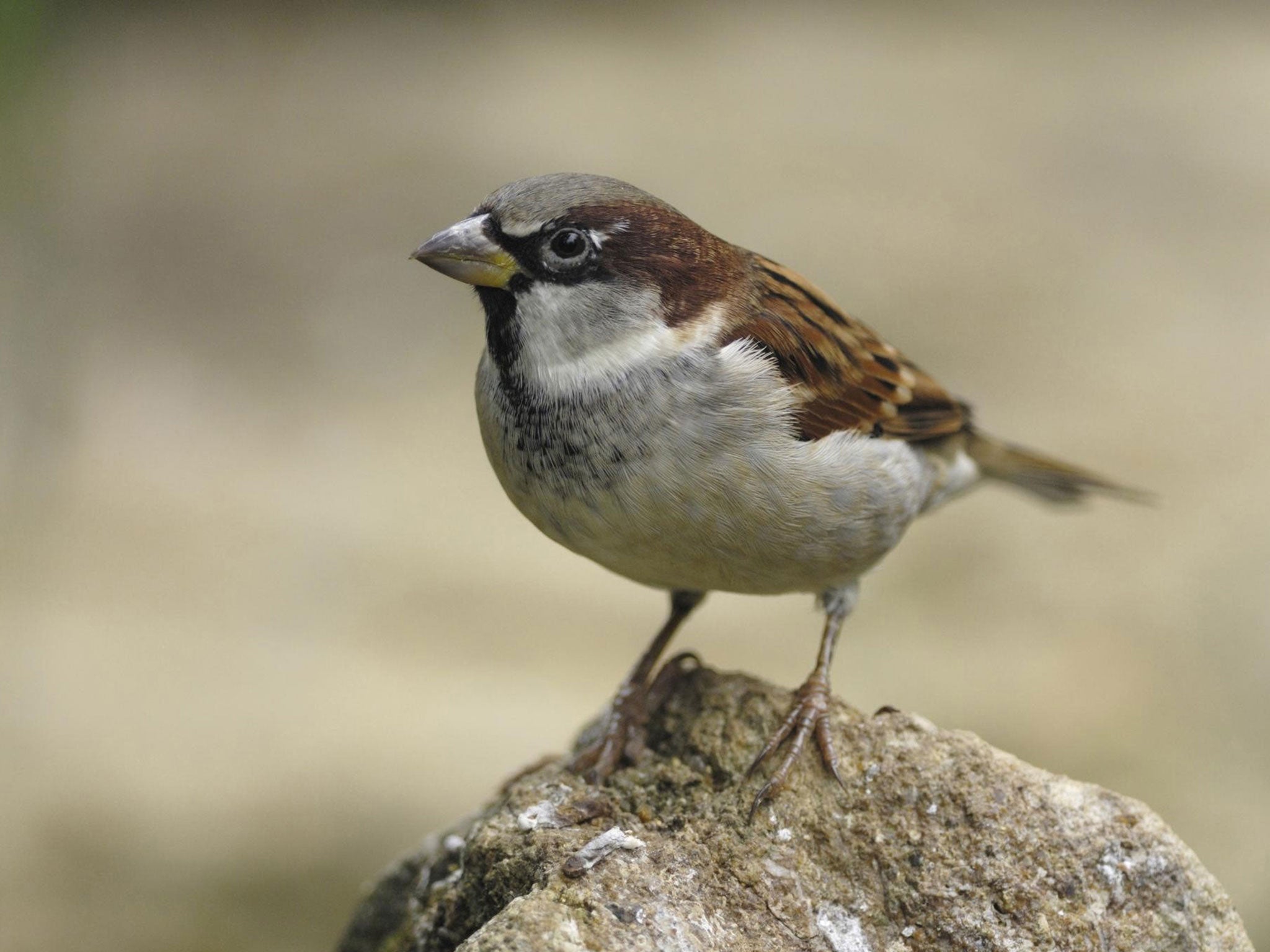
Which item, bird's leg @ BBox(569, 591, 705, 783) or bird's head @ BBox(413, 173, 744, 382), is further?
bird's leg @ BBox(569, 591, 705, 783)

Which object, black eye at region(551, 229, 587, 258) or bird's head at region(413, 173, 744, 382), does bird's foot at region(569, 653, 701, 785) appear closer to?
bird's head at region(413, 173, 744, 382)

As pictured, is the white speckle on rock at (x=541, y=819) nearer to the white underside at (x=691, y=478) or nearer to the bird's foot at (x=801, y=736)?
the bird's foot at (x=801, y=736)

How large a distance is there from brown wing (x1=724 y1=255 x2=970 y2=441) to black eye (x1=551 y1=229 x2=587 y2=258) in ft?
1.45

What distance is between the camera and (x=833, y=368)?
365 cm

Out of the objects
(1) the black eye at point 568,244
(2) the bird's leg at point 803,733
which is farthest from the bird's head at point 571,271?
(2) the bird's leg at point 803,733

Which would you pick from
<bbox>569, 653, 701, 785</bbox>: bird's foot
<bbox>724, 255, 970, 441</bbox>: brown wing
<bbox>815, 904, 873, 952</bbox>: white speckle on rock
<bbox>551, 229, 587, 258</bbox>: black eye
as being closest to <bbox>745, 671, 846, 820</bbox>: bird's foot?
<bbox>815, 904, 873, 952</bbox>: white speckle on rock

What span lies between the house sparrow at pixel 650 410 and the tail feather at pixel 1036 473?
1.29 m

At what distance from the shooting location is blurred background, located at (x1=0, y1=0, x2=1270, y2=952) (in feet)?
21.6

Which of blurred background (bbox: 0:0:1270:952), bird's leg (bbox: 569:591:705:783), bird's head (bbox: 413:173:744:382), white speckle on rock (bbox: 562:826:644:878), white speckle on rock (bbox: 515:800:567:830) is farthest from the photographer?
blurred background (bbox: 0:0:1270:952)

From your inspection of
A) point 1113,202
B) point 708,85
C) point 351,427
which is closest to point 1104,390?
point 1113,202

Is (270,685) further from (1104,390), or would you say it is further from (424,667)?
(1104,390)

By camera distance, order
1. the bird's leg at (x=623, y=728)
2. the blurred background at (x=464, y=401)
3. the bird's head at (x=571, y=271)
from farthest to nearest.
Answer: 1. the blurred background at (x=464, y=401)
2. the bird's leg at (x=623, y=728)
3. the bird's head at (x=571, y=271)

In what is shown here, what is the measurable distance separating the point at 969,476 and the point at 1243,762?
125 inches

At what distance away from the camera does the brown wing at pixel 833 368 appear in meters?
3.42
